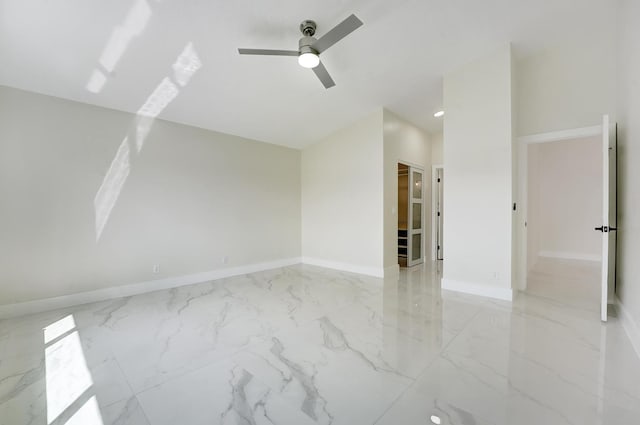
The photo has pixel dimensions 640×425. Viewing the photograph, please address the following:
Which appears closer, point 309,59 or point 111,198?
point 309,59

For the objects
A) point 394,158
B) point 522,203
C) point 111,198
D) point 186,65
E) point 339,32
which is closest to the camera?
point 339,32

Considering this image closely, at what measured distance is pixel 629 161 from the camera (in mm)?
2799

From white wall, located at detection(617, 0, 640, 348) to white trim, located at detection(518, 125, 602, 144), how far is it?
1.01 feet

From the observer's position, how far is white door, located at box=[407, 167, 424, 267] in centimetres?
565

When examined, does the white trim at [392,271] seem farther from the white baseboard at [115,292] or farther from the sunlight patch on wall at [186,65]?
the sunlight patch on wall at [186,65]

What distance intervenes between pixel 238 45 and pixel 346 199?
3161 mm

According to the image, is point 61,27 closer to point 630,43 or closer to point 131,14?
point 131,14

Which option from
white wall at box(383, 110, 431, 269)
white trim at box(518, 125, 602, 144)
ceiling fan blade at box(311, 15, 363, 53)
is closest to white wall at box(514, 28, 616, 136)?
white trim at box(518, 125, 602, 144)

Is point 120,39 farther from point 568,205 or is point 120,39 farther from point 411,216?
point 568,205

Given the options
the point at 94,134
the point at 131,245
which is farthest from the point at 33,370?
the point at 94,134

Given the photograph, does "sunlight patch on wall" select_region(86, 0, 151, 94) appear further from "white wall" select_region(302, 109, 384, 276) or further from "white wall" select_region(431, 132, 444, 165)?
"white wall" select_region(431, 132, 444, 165)

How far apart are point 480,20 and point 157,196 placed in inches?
185

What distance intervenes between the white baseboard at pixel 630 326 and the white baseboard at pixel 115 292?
4.84m

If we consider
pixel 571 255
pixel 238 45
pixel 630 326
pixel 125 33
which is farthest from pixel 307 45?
pixel 571 255
